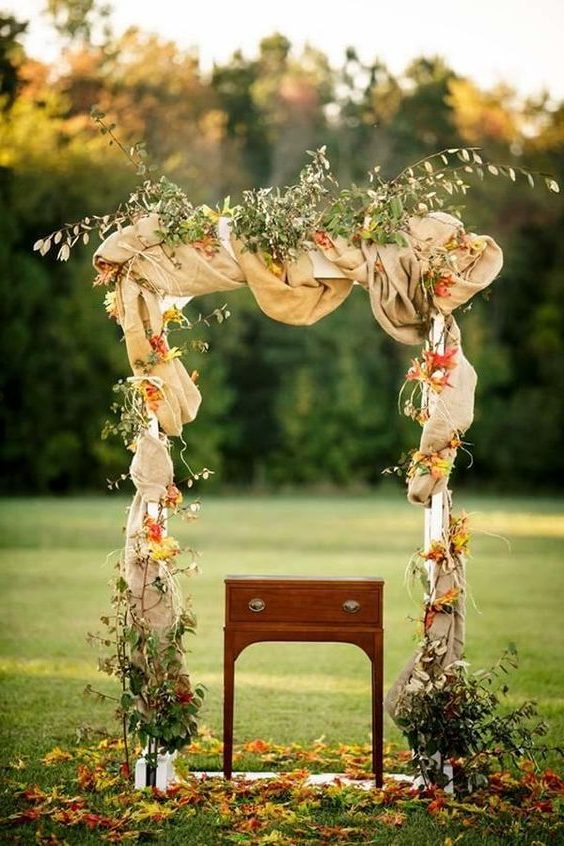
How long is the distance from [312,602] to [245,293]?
29273 mm

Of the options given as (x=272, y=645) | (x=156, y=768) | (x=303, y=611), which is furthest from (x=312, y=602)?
(x=272, y=645)

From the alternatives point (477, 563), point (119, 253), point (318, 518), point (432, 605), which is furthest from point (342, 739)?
point (318, 518)

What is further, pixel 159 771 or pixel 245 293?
pixel 245 293

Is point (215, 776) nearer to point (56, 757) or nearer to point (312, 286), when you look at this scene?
point (56, 757)

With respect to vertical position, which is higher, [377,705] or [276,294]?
[276,294]

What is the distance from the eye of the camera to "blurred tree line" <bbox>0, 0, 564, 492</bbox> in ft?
106

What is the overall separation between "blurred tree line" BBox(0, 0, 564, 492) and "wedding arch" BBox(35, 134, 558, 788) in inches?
1025

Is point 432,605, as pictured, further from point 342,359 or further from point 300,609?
point 342,359

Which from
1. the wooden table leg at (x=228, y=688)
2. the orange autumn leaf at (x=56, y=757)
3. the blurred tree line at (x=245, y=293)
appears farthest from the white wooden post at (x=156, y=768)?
the blurred tree line at (x=245, y=293)

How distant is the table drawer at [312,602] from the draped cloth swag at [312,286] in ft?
1.15

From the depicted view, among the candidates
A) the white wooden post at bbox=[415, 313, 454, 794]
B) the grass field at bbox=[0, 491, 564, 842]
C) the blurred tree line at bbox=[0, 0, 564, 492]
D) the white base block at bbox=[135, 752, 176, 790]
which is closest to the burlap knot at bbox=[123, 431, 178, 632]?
the white base block at bbox=[135, 752, 176, 790]

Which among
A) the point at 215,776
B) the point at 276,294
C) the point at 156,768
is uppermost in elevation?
the point at 276,294

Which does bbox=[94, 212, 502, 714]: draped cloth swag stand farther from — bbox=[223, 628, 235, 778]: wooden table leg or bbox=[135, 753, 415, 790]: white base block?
bbox=[135, 753, 415, 790]: white base block

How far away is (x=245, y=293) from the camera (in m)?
34.7
